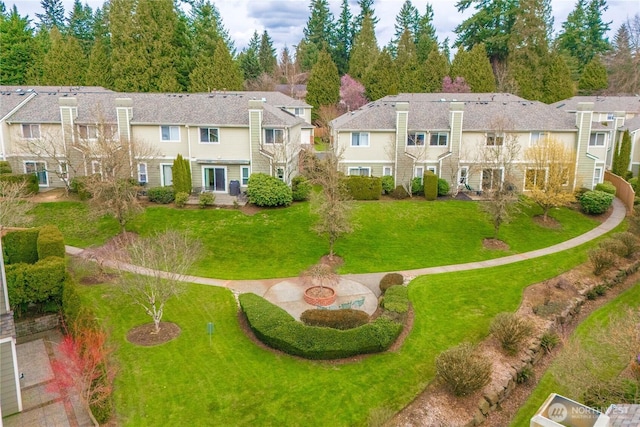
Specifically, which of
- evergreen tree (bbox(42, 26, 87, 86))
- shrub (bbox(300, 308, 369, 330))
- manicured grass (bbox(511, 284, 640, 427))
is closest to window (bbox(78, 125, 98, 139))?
shrub (bbox(300, 308, 369, 330))

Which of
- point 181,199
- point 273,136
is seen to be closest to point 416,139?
point 273,136

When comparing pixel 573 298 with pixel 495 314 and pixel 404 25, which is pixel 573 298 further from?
pixel 404 25

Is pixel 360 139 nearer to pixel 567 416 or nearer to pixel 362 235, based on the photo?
pixel 362 235

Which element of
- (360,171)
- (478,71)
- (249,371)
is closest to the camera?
(249,371)

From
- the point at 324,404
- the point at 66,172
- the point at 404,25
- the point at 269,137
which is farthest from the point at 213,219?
the point at 404,25

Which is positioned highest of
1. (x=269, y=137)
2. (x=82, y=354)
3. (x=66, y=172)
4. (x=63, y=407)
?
(x=269, y=137)

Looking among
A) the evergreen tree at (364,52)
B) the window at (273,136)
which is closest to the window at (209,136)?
the window at (273,136)
